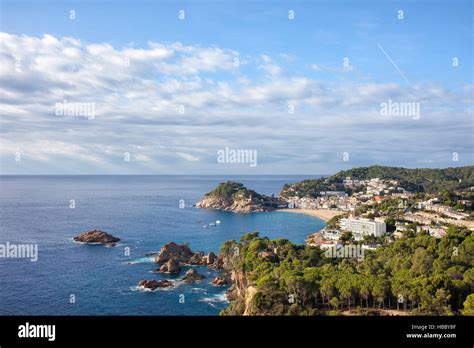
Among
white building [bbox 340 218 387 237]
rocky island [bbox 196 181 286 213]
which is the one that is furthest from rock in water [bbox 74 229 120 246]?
rocky island [bbox 196 181 286 213]

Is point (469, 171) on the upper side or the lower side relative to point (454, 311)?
upper

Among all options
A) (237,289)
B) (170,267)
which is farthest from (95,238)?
(237,289)

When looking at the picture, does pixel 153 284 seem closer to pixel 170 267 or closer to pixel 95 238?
pixel 170 267

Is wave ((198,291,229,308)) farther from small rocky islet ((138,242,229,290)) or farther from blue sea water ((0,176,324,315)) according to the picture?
small rocky islet ((138,242,229,290))

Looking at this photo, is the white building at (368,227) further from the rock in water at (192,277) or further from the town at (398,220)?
the rock in water at (192,277)
